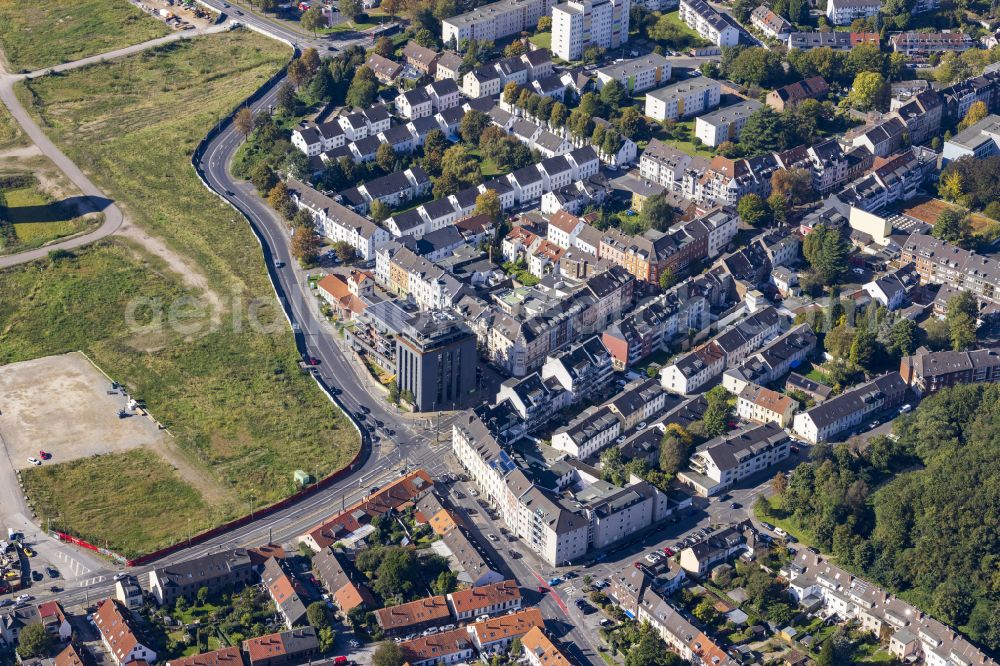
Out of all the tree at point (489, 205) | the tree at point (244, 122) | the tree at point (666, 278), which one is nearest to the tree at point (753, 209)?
the tree at point (666, 278)

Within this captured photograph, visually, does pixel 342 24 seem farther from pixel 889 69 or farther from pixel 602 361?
pixel 602 361

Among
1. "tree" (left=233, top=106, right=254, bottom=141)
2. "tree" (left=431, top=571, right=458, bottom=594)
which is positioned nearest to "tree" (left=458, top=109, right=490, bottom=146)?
"tree" (left=233, top=106, right=254, bottom=141)

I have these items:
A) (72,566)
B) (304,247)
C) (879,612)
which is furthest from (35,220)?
(879,612)

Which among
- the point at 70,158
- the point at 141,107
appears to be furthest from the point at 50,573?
the point at 141,107

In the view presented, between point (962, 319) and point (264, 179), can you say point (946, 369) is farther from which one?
point (264, 179)

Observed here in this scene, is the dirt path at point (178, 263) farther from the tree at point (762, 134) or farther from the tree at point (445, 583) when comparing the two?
the tree at point (762, 134)

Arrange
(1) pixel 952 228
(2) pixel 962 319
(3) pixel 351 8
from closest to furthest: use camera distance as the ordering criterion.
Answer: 1. (2) pixel 962 319
2. (1) pixel 952 228
3. (3) pixel 351 8

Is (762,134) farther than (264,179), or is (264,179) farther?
(762,134)
